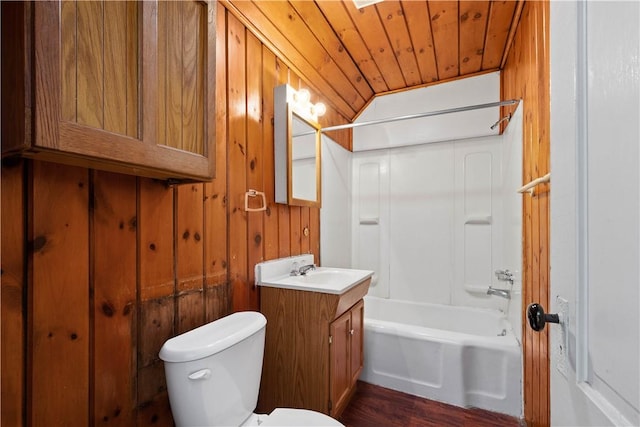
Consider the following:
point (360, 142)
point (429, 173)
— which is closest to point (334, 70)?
point (360, 142)

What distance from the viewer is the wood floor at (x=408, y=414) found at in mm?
1739

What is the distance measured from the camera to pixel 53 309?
2.83ft

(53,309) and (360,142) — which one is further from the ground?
(360,142)

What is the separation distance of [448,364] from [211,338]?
1670mm

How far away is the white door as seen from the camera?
42 centimetres

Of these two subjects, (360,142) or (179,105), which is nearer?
(179,105)

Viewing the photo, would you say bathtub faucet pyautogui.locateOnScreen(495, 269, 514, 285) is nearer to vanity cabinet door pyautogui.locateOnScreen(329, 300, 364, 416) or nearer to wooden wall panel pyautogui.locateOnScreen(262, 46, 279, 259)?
vanity cabinet door pyautogui.locateOnScreen(329, 300, 364, 416)

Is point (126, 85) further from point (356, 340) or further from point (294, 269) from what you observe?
point (356, 340)

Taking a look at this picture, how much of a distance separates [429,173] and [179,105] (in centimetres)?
242

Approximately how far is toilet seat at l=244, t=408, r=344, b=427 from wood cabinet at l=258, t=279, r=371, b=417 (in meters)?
0.40

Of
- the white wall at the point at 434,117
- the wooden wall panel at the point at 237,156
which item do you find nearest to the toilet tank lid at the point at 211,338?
the wooden wall panel at the point at 237,156

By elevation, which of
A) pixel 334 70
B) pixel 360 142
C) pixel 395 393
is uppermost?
pixel 334 70

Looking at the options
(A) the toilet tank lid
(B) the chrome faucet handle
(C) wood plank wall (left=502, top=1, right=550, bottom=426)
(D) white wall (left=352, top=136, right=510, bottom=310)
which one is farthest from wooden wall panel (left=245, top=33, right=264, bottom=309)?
(D) white wall (left=352, top=136, right=510, bottom=310)

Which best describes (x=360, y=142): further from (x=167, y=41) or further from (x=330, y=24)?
(x=167, y=41)
